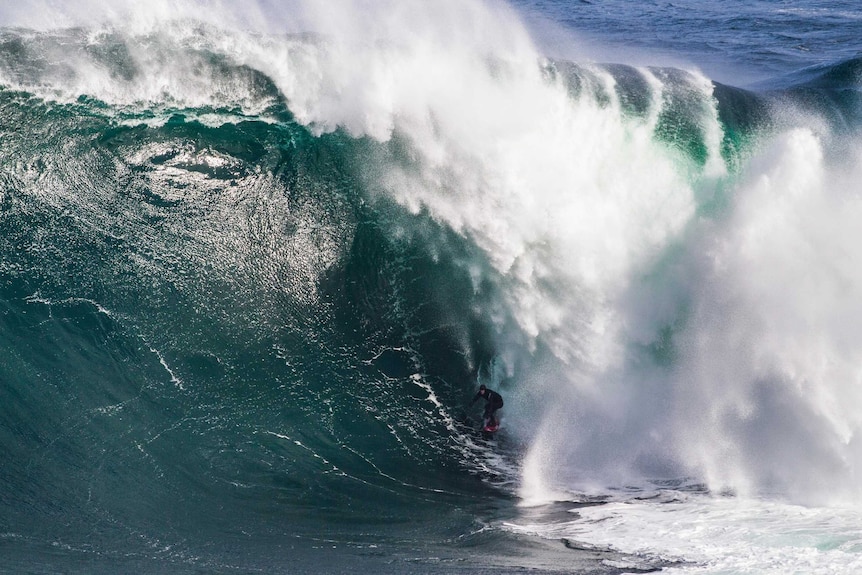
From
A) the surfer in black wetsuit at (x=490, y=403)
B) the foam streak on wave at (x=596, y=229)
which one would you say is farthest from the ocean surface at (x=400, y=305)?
the surfer in black wetsuit at (x=490, y=403)

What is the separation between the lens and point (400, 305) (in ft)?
40.2

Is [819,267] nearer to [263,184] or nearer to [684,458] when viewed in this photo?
[684,458]

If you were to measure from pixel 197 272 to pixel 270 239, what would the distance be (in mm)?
1348

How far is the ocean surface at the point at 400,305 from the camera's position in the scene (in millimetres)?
9273

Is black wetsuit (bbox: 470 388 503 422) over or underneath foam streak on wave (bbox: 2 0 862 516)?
underneath

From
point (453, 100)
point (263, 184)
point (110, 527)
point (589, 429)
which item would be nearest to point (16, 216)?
point (263, 184)

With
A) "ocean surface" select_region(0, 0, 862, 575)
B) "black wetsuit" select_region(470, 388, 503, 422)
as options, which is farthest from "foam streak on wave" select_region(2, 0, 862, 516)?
"black wetsuit" select_region(470, 388, 503, 422)

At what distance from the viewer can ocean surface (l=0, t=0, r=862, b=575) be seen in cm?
927

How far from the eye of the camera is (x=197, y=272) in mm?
11766

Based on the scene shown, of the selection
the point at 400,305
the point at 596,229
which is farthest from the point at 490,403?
the point at 596,229

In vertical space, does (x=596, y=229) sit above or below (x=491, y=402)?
above

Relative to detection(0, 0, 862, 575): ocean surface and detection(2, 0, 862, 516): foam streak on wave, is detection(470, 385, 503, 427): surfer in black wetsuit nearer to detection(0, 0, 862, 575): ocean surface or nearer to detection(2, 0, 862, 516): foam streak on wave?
detection(0, 0, 862, 575): ocean surface

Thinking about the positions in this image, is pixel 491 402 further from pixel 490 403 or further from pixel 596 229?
pixel 596 229

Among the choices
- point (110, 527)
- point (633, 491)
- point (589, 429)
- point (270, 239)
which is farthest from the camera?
point (270, 239)
